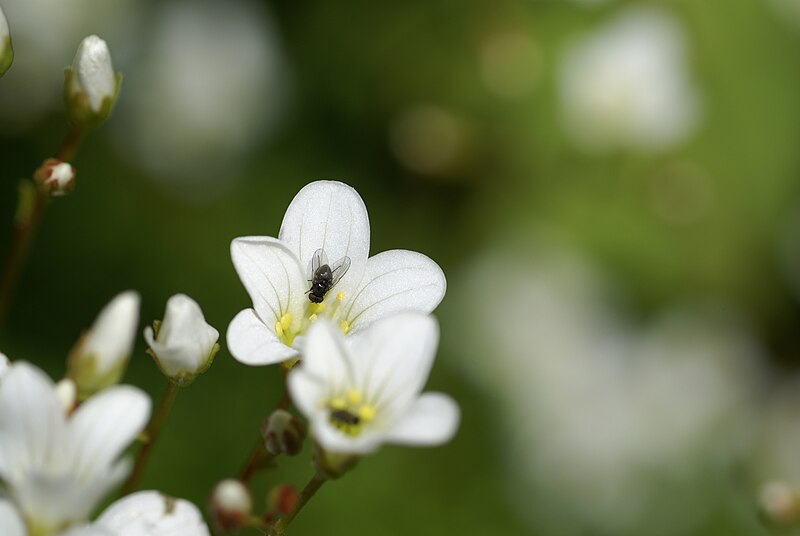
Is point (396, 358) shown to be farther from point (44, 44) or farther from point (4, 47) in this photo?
point (44, 44)

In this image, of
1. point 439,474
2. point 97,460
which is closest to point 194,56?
point 439,474

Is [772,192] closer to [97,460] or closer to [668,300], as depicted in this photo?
[668,300]

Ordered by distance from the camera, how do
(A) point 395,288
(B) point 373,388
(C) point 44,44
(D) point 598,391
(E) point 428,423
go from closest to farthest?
(E) point 428,423 < (B) point 373,388 < (A) point 395,288 < (C) point 44,44 < (D) point 598,391

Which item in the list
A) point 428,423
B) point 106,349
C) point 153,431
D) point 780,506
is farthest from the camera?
point 780,506

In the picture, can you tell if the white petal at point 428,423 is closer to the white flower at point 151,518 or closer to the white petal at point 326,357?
the white petal at point 326,357

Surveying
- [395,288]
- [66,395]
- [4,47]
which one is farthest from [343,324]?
[4,47]

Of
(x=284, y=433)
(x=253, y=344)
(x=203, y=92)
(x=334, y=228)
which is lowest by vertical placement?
(x=203, y=92)

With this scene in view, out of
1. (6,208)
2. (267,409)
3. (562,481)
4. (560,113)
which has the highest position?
(560,113)

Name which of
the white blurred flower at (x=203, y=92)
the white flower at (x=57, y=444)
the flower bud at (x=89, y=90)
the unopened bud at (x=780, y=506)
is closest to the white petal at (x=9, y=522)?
the white flower at (x=57, y=444)
